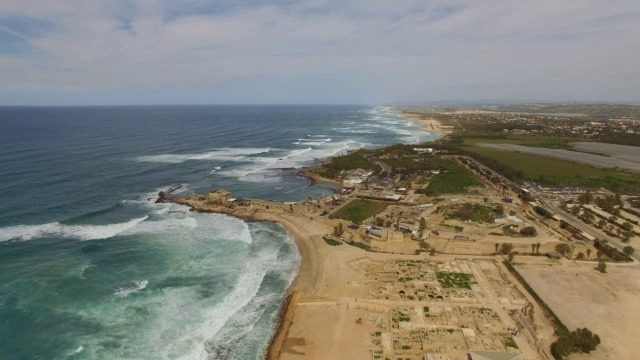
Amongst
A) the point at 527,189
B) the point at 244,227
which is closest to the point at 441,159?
the point at 527,189

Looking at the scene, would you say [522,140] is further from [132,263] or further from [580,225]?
[132,263]

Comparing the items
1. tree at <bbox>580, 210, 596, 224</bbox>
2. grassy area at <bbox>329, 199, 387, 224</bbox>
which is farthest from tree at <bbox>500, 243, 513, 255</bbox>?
tree at <bbox>580, 210, 596, 224</bbox>

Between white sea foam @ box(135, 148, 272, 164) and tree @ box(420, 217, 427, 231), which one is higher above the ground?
white sea foam @ box(135, 148, 272, 164)

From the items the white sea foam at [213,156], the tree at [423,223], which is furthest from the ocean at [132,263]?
the tree at [423,223]

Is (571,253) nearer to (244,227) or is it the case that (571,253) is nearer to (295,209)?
(295,209)

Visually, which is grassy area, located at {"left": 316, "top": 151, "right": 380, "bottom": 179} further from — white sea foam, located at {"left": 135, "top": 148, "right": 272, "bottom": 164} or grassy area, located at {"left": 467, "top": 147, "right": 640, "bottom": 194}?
grassy area, located at {"left": 467, "top": 147, "right": 640, "bottom": 194}

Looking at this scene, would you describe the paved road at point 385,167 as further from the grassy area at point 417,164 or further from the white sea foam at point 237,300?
the white sea foam at point 237,300
